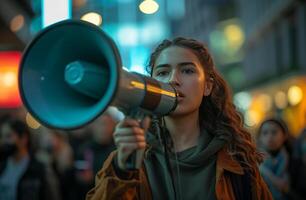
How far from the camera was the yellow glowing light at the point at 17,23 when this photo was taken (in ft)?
47.0

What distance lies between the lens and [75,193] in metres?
5.92

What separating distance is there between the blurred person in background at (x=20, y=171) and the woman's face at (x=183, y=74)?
248cm

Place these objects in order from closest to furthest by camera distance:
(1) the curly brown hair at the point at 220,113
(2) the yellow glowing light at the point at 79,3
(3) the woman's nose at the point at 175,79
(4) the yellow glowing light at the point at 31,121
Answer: (4) the yellow glowing light at the point at 31,121 < (3) the woman's nose at the point at 175,79 < (1) the curly brown hair at the point at 220,113 < (2) the yellow glowing light at the point at 79,3

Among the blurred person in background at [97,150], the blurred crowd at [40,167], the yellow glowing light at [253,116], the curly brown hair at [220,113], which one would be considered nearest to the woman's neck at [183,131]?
the curly brown hair at [220,113]

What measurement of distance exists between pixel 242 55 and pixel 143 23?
1335cm

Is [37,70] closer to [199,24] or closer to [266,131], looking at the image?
[266,131]

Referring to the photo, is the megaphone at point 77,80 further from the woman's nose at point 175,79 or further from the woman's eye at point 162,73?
the woman's eye at point 162,73

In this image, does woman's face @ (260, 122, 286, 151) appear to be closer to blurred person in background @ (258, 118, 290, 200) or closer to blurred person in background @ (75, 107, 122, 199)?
blurred person in background @ (258, 118, 290, 200)

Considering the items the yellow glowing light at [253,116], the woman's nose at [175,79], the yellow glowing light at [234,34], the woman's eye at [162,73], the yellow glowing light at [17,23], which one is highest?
the yellow glowing light at [234,34]

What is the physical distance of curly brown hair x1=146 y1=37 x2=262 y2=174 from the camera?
267 cm

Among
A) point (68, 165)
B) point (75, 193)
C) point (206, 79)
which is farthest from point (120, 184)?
point (68, 165)

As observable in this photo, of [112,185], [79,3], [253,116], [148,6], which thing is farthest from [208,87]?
[253,116]

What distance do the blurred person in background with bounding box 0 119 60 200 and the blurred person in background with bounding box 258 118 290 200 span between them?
206 centimetres

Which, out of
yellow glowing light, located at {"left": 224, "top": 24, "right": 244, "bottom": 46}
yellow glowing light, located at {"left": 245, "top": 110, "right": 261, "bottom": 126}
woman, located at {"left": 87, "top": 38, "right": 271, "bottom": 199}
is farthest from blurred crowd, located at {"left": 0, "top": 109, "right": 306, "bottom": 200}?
yellow glowing light, located at {"left": 224, "top": 24, "right": 244, "bottom": 46}
